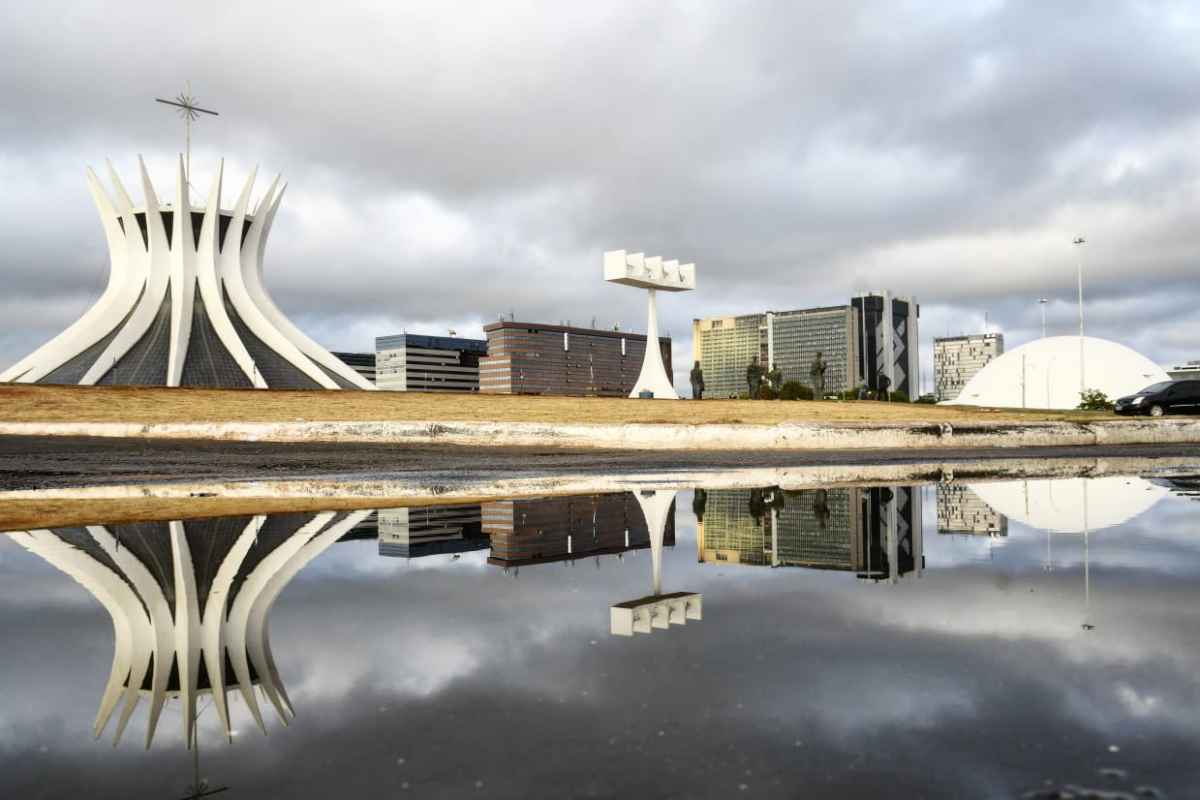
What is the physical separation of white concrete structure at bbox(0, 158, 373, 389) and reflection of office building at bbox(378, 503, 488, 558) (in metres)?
43.9

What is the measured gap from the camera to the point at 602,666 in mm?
2994

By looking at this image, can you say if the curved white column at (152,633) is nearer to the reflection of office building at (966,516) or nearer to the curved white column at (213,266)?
the reflection of office building at (966,516)

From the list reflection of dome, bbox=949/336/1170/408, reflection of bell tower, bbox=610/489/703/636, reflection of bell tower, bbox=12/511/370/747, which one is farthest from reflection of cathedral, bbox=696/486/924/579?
reflection of dome, bbox=949/336/1170/408

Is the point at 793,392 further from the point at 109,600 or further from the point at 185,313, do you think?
the point at 109,600

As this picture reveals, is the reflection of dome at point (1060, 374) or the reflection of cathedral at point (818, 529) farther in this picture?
the reflection of dome at point (1060, 374)

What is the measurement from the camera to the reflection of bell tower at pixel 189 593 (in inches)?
112

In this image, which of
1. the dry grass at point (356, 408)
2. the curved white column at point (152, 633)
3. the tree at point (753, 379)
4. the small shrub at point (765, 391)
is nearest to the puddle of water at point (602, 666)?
the curved white column at point (152, 633)

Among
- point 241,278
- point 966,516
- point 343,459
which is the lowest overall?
point 966,516

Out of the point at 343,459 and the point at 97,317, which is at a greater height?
the point at 97,317

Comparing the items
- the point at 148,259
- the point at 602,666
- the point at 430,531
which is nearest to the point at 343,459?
the point at 430,531

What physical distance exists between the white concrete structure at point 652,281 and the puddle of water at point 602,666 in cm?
4216

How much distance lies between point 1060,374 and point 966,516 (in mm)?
94563

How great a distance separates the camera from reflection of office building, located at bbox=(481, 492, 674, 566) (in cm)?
581

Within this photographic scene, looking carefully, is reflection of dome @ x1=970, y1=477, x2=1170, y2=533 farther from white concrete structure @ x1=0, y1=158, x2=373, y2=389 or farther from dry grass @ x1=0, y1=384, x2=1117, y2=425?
white concrete structure @ x1=0, y1=158, x2=373, y2=389
